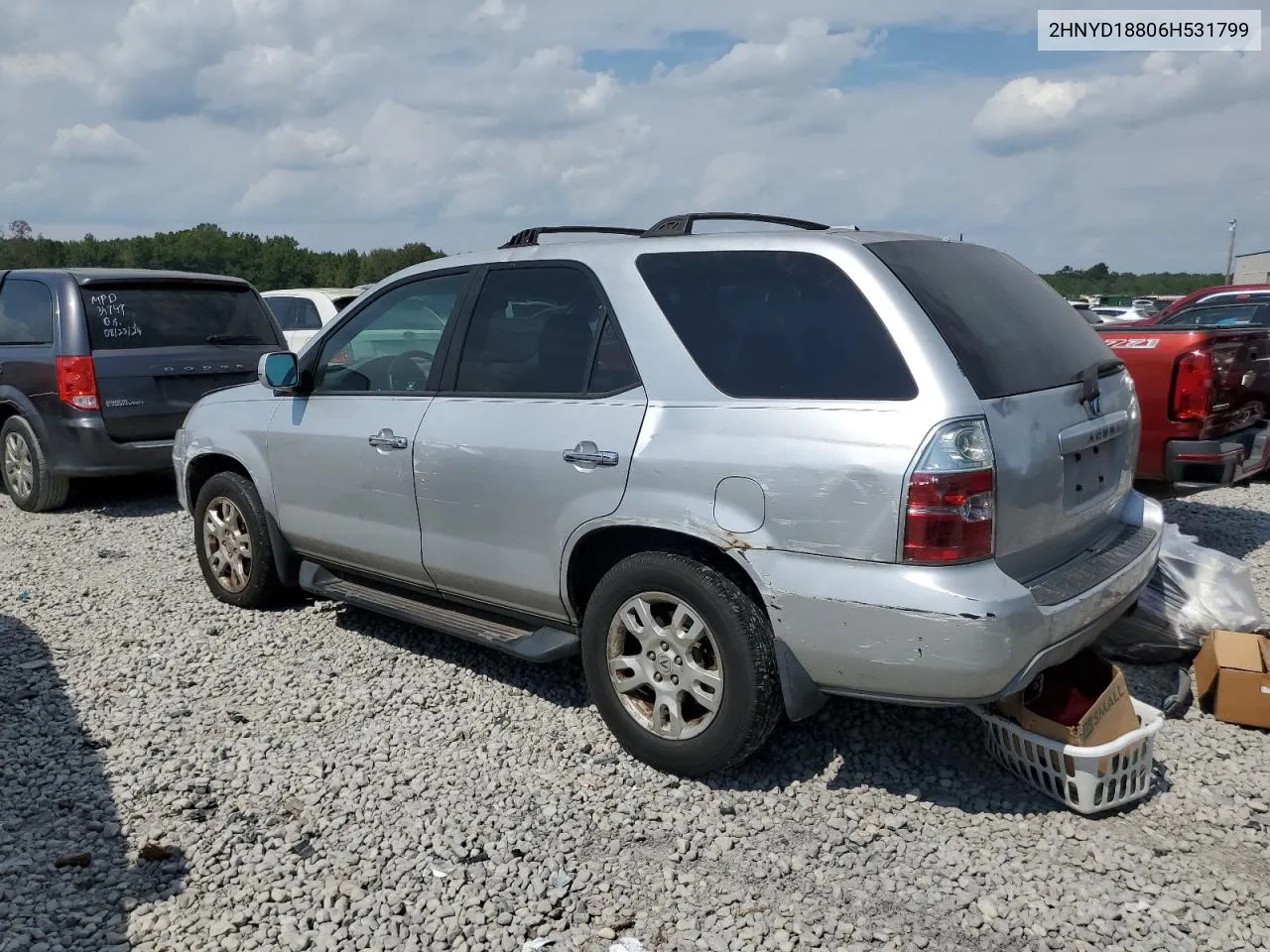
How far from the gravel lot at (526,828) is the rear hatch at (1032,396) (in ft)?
2.97

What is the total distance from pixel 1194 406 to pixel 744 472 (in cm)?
359

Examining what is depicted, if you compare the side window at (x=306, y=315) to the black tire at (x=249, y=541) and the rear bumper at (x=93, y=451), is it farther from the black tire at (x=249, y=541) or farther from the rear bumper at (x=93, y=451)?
the black tire at (x=249, y=541)

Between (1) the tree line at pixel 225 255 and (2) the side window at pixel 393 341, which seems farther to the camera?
(1) the tree line at pixel 225 255

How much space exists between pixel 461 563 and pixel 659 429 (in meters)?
1.17

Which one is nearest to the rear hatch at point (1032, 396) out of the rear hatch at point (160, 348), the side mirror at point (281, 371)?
the side mirror at point (281, 371)

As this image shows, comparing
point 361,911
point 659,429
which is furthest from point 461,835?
point 659,429

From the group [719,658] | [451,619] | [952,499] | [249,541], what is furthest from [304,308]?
[952,499]

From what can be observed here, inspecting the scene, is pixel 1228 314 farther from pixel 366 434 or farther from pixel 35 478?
pixel 35 478

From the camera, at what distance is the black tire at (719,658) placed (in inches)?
131

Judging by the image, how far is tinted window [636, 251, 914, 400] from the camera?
318 centimetres

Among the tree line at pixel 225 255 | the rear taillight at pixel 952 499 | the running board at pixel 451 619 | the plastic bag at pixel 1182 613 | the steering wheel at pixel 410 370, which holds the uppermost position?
the tree line at pixel 225 255

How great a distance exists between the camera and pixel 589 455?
3.66 meters

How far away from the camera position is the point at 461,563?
166 inches

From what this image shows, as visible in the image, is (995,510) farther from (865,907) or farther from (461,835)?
(461,835)
